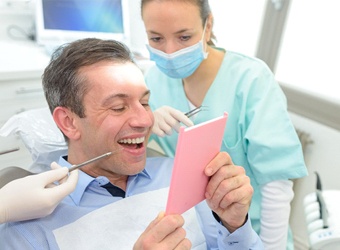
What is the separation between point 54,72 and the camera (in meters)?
1.05

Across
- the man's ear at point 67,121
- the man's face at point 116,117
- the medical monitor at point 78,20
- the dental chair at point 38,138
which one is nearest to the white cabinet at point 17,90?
the medical monitor at point 78,20

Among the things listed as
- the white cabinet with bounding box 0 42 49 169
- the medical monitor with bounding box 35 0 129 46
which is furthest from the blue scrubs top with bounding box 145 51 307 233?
the medical monitor with bounding box 35 0 129 46

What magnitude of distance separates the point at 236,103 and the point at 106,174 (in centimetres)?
58

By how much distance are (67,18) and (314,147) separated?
6.27 feet

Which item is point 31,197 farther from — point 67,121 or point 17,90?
point 17,90

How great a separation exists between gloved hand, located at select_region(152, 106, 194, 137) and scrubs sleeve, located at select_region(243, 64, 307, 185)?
243 mm

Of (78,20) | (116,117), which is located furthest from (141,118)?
(78,20)

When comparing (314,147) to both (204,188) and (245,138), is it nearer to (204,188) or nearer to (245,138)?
(245,138)

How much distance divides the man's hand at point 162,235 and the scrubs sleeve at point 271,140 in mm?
610

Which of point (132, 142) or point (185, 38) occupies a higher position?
point (185, 38)

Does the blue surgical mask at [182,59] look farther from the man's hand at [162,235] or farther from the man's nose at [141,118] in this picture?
the man's hand at [162,235]

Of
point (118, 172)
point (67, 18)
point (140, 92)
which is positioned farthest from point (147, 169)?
point (67, 18)

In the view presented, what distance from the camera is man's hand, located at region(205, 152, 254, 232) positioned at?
77 centimetres

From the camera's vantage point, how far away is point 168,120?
4.12ft
